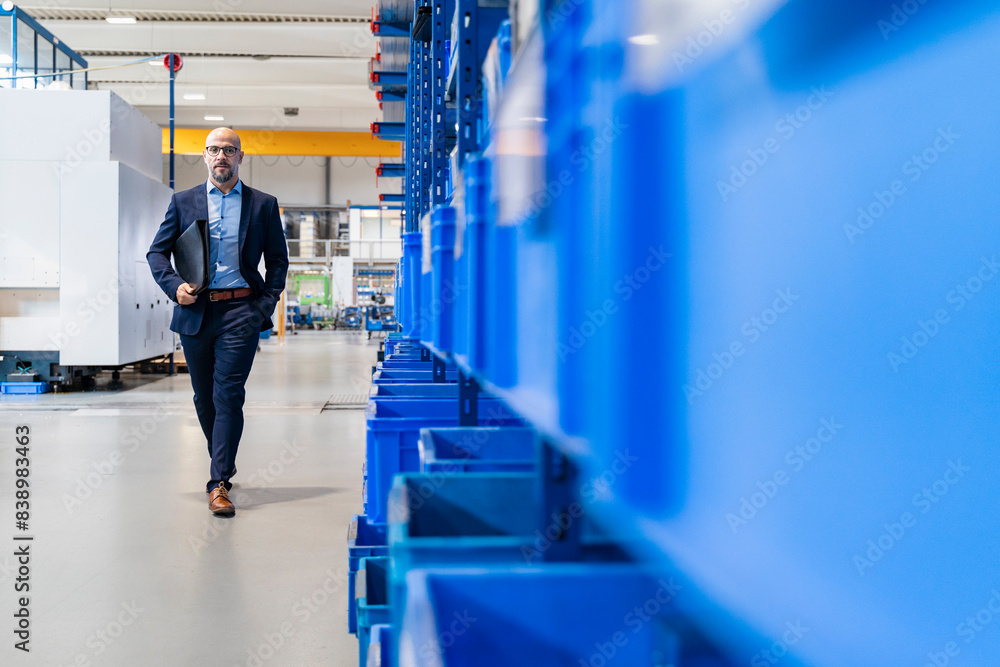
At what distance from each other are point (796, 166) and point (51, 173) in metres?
8.09

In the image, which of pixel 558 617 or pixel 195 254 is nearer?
pixel 558 617

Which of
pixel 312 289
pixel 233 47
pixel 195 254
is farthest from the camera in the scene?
pixel 312 289

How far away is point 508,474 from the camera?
1.35m

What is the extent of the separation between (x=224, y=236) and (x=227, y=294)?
0.27 m

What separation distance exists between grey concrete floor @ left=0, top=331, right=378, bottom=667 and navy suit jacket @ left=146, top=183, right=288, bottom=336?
80cm

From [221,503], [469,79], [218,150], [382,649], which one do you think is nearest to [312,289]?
[218,150]

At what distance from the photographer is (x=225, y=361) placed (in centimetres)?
331

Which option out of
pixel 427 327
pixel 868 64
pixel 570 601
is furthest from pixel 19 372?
pixel 868 64

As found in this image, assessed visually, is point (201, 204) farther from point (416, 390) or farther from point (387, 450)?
point (387, 450)

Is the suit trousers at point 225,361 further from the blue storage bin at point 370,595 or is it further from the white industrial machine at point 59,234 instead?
the white industrial machine at point 59,234

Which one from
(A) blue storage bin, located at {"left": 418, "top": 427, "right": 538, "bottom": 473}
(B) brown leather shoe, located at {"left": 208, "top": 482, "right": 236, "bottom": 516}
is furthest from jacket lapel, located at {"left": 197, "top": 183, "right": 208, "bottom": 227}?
(A) blue storage bin, located at {"left": 418, "top": 427, "right": 538, "bottom": 473}

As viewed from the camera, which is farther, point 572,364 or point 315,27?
point 315,27

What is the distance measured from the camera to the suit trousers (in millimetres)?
3305

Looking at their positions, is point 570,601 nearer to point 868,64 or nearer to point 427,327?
point 868,64
